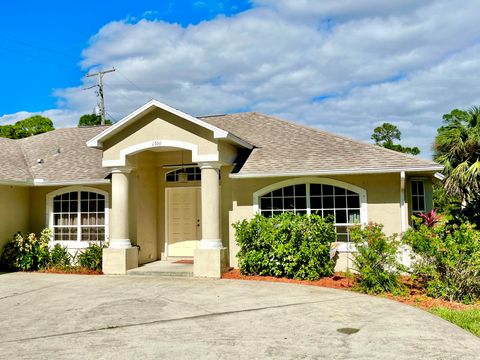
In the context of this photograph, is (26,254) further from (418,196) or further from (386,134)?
(386,134)

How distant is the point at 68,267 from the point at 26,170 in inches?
176

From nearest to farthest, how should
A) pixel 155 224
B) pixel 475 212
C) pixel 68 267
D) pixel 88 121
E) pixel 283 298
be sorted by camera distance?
pixel 283 298, pixel 475 212, pixel 68 267, pixel 155 224, pixel 88 121

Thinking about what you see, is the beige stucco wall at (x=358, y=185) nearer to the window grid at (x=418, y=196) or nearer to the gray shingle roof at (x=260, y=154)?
the gray shingle roof at (x=260, y=154)

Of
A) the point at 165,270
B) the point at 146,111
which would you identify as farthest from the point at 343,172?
the point at 146,111

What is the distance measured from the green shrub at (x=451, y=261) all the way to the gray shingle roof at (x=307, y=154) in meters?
2.37

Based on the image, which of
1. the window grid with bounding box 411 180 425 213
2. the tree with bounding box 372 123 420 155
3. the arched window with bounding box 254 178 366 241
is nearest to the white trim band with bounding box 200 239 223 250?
the arched window with bounding box 254 178 366 241

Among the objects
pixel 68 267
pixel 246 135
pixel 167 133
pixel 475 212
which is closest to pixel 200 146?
pixel 167 133

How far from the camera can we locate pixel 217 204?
12.4 m

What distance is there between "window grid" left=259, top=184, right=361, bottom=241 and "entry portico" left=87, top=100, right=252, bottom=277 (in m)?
1.69

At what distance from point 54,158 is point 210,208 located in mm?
8121

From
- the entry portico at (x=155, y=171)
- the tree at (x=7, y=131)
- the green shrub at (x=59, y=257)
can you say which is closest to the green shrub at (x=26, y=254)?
the green shrub at (x=59, y=257)

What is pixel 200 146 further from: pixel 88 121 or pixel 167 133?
pixel 88 121

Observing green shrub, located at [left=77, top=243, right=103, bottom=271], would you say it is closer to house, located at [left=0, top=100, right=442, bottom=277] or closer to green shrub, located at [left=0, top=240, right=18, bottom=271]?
house, located at [left=0, top=100, right=442, bottom=277]

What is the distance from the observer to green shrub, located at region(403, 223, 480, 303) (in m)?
9.02
